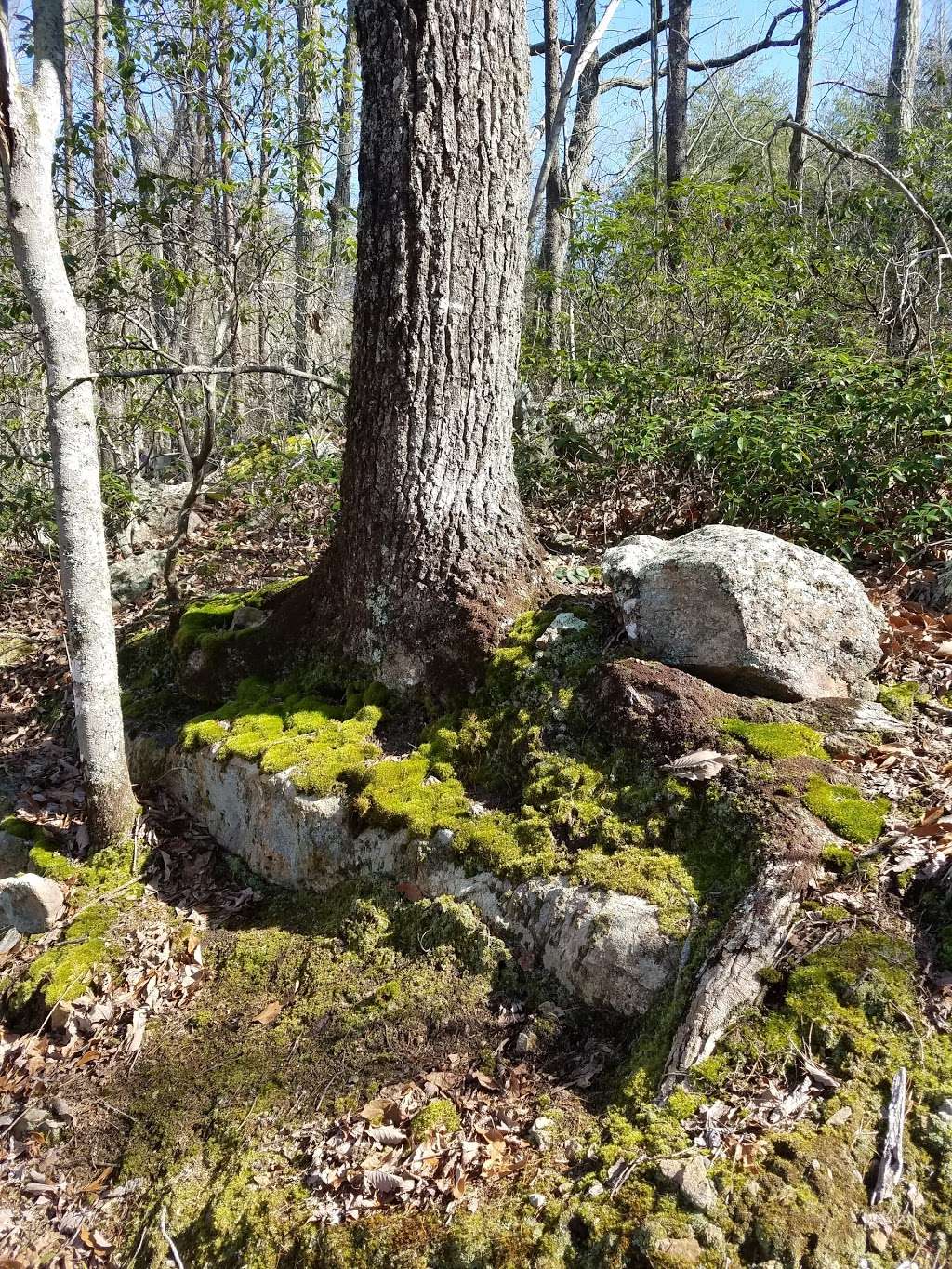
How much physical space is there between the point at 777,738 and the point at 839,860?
1.95 ft

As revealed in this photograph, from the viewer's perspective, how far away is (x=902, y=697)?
3586mm

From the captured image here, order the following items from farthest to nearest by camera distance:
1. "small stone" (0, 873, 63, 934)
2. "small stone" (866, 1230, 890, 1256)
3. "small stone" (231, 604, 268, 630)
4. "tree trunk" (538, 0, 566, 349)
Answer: "tree trunk" (538, 0, 566, 349), "small stone" (231, 604, 268, 630), "small stone" (0, 873, 63, 934), "small stone" (866, 1230, 890, 1256)

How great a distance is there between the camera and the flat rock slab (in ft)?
9.25

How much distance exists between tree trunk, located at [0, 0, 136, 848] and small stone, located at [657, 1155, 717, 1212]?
11.5 ft

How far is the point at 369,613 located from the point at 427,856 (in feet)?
5.01

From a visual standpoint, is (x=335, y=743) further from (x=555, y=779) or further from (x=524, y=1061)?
(x=524, y=1061)

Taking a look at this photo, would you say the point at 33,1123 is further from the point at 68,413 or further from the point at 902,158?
the point at 902,158

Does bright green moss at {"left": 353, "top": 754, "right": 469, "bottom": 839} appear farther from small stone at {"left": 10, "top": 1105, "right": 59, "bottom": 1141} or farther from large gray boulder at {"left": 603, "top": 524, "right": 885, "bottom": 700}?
small stone at {"left": 10, "top": 1105, "right": 59, "bottom": 1141}

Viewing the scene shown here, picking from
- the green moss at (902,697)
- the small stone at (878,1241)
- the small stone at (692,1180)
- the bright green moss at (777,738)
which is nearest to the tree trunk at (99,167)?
the bright green moss at (777,738)

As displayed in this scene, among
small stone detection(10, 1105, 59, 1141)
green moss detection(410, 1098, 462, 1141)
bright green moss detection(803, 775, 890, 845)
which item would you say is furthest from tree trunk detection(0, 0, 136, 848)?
bright green moss detection(803, 775, 890, 845)

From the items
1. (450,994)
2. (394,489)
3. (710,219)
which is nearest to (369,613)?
(394,489)

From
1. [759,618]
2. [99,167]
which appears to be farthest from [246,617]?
[99,167]

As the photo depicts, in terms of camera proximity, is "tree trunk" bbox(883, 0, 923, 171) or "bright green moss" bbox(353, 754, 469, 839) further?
"tree trunk" bbox(883, 0, 923, 171)

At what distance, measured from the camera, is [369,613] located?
14.9 feet
